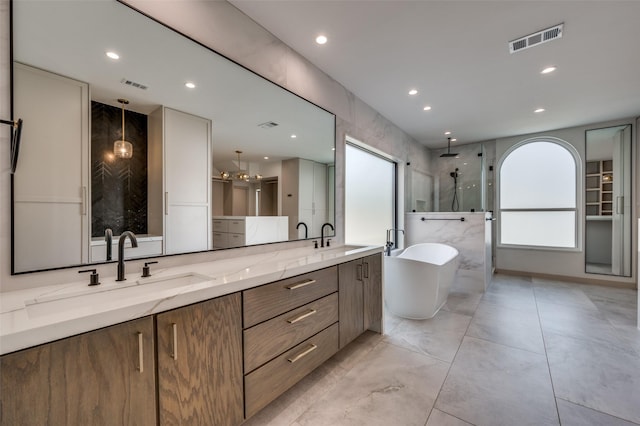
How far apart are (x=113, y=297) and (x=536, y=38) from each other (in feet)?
11.3

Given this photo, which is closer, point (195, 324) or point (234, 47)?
point (195, 324)

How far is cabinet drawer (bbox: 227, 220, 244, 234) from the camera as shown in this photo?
1.93 meters

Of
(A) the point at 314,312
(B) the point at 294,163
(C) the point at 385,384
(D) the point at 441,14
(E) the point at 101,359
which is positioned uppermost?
(D) the point at 441,14

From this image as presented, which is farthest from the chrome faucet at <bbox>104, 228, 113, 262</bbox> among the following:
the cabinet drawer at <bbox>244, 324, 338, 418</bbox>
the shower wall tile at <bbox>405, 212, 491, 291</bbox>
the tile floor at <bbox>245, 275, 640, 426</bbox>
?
the shower wall tile at <bbox>405, 212, 491, 291</bbox>

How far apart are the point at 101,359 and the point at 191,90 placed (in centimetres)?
152

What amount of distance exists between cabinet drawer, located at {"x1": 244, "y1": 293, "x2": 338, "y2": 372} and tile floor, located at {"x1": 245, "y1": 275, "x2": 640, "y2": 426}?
430mm

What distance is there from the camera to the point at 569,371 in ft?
6.56

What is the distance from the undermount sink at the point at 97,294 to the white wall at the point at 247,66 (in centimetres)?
15

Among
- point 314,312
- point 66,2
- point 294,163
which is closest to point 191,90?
point 66,2

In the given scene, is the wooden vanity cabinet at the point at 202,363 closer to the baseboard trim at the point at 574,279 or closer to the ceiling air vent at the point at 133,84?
the ceiling air vent at the point at 133,84

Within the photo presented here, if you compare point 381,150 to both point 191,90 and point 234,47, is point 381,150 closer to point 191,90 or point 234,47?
point 234,47

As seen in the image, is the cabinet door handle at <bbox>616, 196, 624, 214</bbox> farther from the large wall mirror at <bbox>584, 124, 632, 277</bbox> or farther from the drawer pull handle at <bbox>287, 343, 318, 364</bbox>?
the drawer pull handle at <bbox>287, 343, 318, 364</bbox>

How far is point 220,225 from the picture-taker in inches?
72.8

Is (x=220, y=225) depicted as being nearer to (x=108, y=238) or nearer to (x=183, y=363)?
(x=108, y=238)
